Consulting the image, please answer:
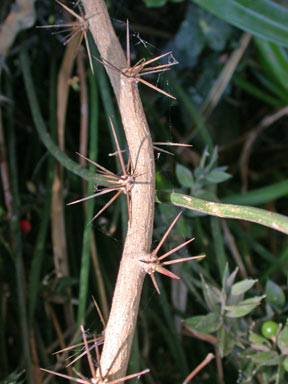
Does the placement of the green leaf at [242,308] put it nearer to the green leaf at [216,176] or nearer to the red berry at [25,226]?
the green leaf at [216,176]

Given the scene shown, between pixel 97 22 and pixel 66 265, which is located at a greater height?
pixel 97 22

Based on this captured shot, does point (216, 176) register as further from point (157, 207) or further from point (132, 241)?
point (132, 241)

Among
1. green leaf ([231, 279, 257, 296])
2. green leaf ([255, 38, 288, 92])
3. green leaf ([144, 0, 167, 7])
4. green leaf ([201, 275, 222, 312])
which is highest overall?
green leaf ([144, 0, 167, 7])

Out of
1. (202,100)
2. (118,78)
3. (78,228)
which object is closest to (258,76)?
(202,100)

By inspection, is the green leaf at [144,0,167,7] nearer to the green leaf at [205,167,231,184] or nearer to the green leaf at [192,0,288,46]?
the green leaf at [192,0,288,46]

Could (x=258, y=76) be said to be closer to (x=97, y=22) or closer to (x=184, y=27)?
(x=184, y=27)

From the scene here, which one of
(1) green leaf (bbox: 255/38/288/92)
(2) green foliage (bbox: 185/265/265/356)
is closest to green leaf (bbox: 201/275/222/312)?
(2) green foliage (bbox: 185/265/265/356)
